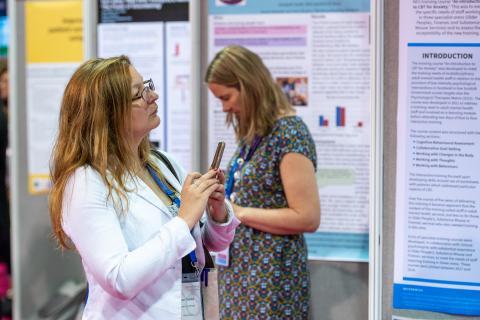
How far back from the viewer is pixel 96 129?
1739 mm

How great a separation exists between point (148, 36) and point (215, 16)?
374 mm

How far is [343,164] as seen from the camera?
3.03m

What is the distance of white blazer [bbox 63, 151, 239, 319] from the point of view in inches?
64.1

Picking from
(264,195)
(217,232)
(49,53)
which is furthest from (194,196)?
(49,53)

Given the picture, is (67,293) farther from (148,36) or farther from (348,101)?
(348,101)

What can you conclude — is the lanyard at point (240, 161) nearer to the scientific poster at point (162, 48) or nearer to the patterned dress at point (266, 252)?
the patterned dress at point (266, 252)

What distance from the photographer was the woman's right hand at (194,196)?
1.73 meters

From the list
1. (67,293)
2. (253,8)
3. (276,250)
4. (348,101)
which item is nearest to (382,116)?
(276,250)

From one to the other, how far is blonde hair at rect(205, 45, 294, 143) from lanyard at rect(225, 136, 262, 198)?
0.03 m

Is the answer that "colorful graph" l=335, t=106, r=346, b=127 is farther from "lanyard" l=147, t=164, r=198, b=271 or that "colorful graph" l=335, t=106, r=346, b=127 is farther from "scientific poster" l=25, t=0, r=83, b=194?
"scientific poster" l=25, t=0, r=83, b=194

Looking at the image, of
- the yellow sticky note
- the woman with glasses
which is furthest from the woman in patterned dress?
the yellow sticky note

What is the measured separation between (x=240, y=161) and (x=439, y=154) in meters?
0.79

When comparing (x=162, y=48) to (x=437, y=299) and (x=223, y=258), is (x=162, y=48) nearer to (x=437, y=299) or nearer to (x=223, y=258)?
(x=223, y=258)

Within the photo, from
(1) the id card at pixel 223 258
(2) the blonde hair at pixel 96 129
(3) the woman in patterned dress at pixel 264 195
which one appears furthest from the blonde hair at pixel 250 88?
(2) the blonde hair at pixel 96 129
